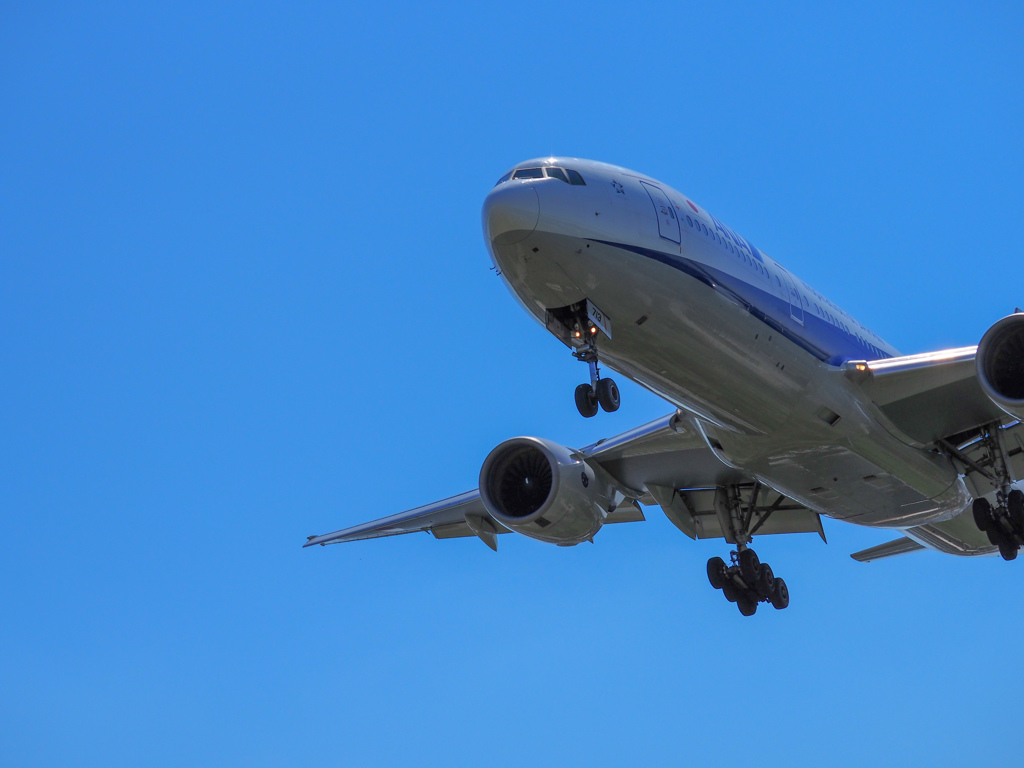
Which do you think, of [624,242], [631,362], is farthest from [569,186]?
[631,362]

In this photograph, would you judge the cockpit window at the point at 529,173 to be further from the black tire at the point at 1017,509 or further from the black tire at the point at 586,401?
the black tire at the point at 1017,509

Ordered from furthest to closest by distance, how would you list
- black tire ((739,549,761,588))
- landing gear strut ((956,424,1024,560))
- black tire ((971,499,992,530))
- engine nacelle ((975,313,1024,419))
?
black tire ((739,549,761,588)) → black tire ((971,499,992,530)) → landing gear strut ((956,424,1024,560)) → engine nacelle ((975,313,1024,419))

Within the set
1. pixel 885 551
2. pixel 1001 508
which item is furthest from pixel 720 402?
pixel 885 551

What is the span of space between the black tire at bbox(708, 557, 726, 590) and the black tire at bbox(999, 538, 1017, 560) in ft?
16.4

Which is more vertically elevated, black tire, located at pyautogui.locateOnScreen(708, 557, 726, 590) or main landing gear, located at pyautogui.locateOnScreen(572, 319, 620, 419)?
main landing gear, located at pyautogui.locateOnScreen(572, 319, 620, 419)

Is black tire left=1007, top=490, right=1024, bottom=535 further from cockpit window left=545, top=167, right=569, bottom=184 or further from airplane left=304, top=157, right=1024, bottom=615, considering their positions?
cockpit window left=545, top=167, right=569, bottom=184

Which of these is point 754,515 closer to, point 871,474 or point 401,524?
point 871,474

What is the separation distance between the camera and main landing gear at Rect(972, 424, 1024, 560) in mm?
19156

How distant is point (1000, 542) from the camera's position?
63.8 ft

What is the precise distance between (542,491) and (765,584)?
15.2 ft

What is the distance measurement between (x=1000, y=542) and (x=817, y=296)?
5.14 meters

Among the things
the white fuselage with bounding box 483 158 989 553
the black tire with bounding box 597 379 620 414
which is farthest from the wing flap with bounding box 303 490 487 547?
the black tire with bounding box 597 379 620 414

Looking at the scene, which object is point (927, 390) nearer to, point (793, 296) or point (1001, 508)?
point (793, 296)

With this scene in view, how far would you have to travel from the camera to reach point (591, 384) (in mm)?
15164
